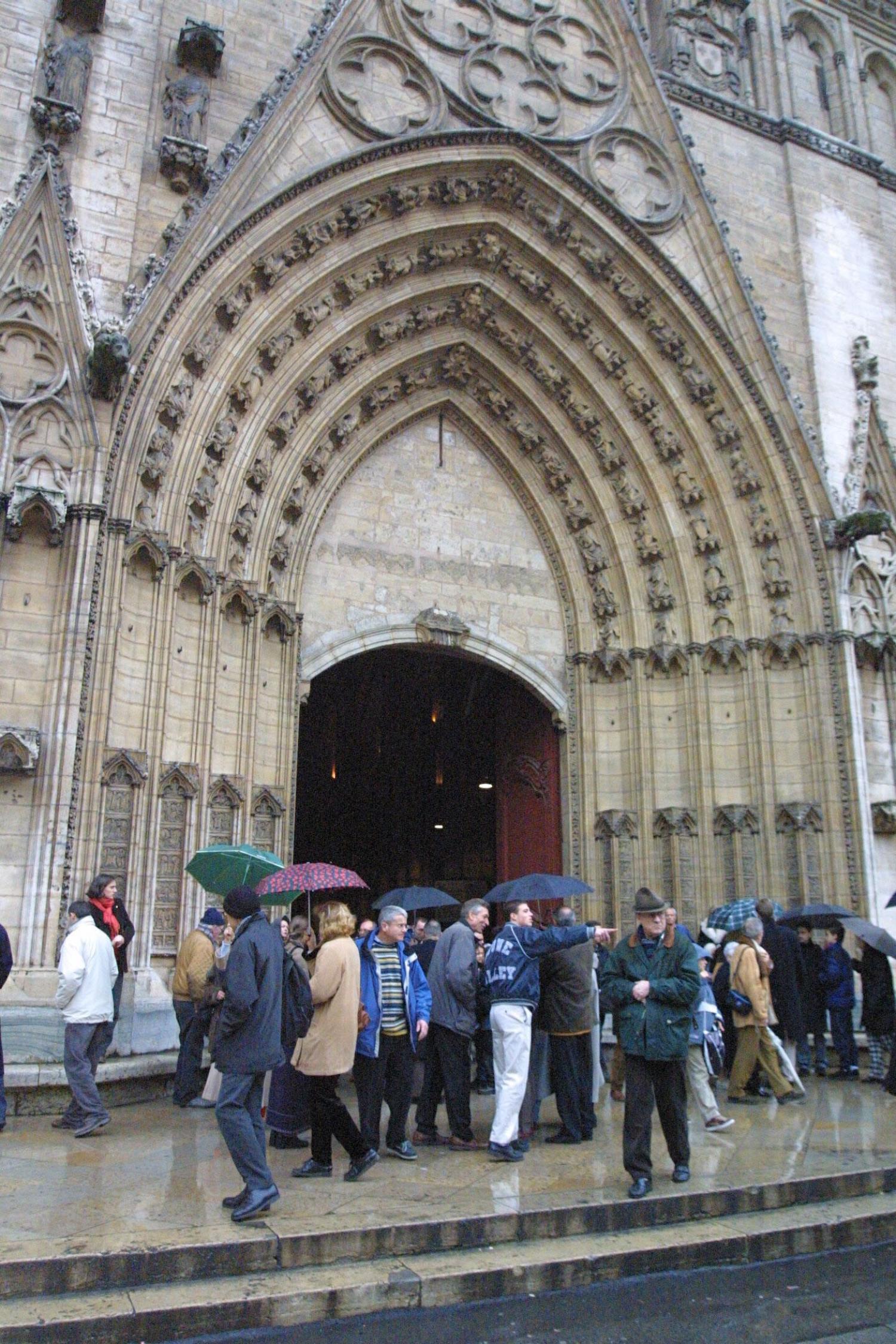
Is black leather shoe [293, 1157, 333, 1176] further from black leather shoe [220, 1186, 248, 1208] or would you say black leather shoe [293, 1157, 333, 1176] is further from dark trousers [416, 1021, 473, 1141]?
dark trousers [416, 1021, 473, 1141]

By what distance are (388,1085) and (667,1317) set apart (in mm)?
2304

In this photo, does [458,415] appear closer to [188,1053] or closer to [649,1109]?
[188,1053]

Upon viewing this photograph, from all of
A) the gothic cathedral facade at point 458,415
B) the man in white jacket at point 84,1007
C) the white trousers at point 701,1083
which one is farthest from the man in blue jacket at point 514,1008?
the gothic cathedral facade at point 458,415

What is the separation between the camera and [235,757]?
10.5 m

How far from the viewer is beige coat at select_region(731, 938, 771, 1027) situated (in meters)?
8.05

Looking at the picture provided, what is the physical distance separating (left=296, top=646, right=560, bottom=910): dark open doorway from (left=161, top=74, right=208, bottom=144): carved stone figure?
6.03 metres

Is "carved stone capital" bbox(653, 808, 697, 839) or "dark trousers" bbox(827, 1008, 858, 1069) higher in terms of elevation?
"carved stone capital" bbox(653, 808, 697, 839)

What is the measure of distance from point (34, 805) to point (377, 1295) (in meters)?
5.33

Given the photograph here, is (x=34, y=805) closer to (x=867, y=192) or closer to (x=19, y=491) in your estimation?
(x=19, y=491)

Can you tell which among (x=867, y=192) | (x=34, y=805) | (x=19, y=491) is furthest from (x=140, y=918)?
(x=867, y=192)

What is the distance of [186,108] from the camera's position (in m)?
10.7

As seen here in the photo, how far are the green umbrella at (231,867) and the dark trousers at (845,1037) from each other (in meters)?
5.53

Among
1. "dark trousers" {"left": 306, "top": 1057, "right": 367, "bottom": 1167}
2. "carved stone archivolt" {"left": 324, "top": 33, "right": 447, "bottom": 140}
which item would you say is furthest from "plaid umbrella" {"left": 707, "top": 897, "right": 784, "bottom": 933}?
"carved stone archivolt" {"left": 324, "top": 33, "right": 447, "bottom": 140}

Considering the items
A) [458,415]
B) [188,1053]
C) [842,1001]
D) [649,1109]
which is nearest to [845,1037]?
[842,1001]
